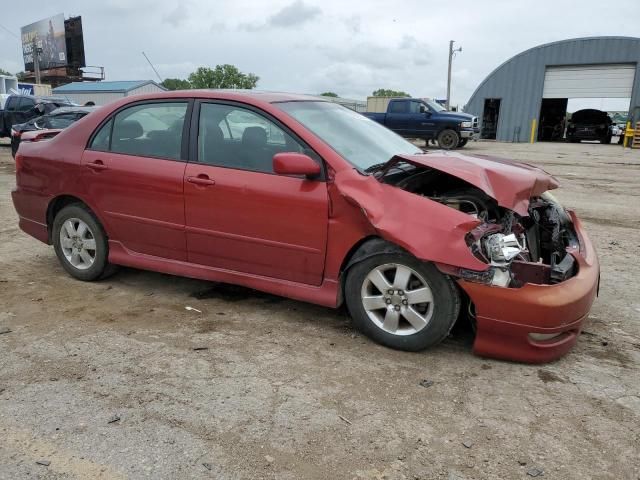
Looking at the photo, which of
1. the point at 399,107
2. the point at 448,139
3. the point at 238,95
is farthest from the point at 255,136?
the point at 399,107

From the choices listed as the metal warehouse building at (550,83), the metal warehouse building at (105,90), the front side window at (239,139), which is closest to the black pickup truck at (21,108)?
the front side window at (239,139)

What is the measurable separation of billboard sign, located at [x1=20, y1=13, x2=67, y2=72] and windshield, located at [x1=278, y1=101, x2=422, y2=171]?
197 ft

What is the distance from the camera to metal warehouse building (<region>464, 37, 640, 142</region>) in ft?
94.4

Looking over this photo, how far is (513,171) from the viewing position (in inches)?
132

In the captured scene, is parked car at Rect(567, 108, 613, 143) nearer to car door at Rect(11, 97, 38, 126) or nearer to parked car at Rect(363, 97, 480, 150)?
parked car at Rect(363, 97, 480, 150)

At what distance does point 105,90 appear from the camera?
43.2 meters

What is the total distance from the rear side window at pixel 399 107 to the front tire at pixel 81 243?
17709mm

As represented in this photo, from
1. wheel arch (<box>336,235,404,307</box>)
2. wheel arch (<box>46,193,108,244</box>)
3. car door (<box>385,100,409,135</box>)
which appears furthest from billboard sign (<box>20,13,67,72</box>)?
Answer: wheel arch (<box>336,235,404,307</box>)

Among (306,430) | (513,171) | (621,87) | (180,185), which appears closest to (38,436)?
(306,430)

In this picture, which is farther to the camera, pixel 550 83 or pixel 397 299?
pixel 550 83

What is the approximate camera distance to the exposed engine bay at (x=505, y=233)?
2990mm

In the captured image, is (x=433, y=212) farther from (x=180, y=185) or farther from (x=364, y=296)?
(x=180, y=185)

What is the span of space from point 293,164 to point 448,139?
18.1 meters

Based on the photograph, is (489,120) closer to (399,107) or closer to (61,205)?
(399,107)
